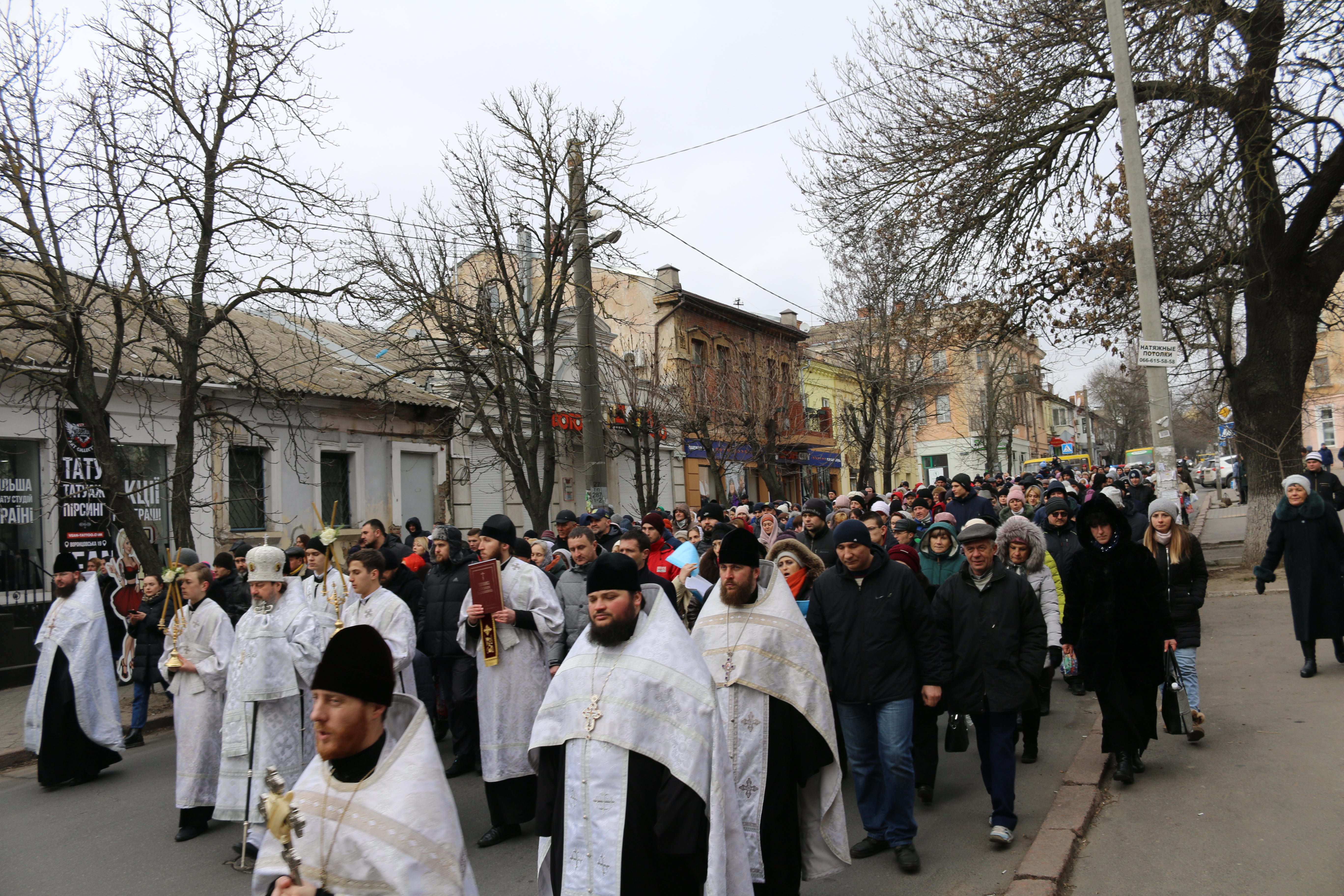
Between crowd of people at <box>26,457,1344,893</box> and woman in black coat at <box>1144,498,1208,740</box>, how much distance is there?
0.03 meters

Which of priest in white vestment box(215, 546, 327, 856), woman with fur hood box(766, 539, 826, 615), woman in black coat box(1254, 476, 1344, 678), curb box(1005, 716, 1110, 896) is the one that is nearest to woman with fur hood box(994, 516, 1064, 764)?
curb box(1005, 716, 1110, 896)

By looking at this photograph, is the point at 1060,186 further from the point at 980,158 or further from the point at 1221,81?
the point at 1221,81

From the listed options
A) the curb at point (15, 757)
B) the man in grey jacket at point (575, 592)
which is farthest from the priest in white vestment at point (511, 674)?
the curb at point (15, 757)

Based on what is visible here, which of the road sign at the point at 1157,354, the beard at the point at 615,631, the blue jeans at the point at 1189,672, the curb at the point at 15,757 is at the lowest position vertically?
the curb at the point at 15,757

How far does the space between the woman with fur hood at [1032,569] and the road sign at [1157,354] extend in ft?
11.3

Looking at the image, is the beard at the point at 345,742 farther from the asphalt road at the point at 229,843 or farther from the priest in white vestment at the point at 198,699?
the priest in white vestment at the point at 198,699

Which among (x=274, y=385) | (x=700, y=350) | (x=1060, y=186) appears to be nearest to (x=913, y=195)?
(x=1060, y=186)

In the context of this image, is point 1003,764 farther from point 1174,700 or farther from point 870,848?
point 1174,700

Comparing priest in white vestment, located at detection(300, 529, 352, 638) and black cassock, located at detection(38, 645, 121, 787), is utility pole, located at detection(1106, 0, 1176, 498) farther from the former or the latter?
black cassock, located at detection(38, 645, 121, 787)

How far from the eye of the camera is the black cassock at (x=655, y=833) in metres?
3.47

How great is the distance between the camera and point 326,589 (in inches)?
281

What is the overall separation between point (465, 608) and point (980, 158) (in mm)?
10224

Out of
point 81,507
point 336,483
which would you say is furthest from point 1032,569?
point 336,483

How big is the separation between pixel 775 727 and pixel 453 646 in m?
3.74
